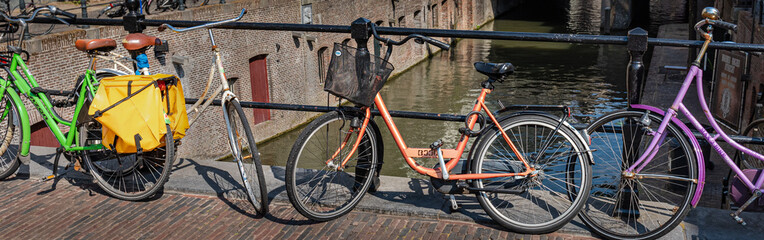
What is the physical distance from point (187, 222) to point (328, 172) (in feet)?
2.69

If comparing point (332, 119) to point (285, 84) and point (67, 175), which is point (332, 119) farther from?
point (285, 84)

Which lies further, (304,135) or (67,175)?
(67,175)

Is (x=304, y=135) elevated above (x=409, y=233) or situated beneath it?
elevated above

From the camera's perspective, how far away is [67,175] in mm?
4902

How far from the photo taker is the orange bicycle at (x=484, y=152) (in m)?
3.61

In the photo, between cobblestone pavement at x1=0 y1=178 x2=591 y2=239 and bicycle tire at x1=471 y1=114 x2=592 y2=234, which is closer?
bicycle tire at x1=471 y1=114 x2=592 y2=234

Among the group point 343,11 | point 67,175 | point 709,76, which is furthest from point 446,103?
point 67,175

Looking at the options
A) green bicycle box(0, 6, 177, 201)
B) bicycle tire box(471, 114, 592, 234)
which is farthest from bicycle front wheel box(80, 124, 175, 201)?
bicycle tire box(471, 114, 592, 234)

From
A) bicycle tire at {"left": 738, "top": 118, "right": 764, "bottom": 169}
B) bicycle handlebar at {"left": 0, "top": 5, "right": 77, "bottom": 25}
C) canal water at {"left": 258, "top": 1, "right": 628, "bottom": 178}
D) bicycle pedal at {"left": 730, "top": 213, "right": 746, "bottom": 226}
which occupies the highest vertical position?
bicycle handlebar at {"left": 0, "top": 5, "right": 77, "bottom": 25}

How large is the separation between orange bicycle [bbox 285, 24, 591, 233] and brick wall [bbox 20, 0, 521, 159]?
8973 mm

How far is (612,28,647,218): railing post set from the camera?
361 cm

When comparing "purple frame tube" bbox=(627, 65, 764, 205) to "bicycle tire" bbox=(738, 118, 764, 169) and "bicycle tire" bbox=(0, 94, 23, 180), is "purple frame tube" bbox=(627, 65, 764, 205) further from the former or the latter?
"bicycle tire" bbox=(0, 94, 23, 180)

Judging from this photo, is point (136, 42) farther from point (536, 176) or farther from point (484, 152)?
point (536, 176)

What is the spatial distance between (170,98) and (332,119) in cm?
104
